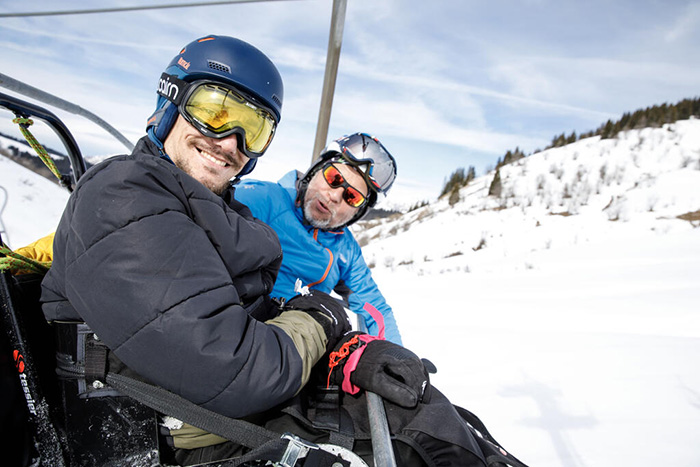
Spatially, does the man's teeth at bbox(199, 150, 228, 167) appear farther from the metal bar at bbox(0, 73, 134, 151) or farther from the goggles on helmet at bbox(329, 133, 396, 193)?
the goggles on helmet at bbox(329, 133, 396, 193)

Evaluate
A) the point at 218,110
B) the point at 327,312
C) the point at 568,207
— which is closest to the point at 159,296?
the point at 327,312

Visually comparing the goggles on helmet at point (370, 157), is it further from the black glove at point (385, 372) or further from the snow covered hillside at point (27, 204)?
the snow covered hillside at point (27, 204)

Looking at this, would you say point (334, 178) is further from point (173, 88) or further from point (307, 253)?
point (173, 88)

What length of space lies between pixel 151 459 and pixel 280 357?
0.58 m

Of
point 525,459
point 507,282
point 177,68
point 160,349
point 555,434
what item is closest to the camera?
point 160,349

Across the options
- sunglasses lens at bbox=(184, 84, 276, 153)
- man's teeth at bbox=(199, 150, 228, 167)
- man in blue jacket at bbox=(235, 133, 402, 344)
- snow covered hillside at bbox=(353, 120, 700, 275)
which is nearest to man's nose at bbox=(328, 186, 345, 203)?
man in blue jacket at bbox=(235, 133, 402, 344)

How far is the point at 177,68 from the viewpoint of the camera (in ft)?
6.12

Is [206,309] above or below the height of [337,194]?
below

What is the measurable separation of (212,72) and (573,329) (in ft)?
13.1

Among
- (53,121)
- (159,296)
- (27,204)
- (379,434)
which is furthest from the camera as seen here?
(27,204)

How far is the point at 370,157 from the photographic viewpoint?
284cm

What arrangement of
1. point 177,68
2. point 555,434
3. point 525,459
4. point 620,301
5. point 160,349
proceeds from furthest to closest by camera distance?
1. point 620,301
2. point 555,434
3. point 525,459
4. point 177,68
5. point 160,349

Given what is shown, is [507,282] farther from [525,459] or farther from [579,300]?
[525,459]

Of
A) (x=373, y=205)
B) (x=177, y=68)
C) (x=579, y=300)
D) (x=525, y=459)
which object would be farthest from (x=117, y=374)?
(x=579, y=300)
